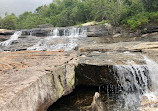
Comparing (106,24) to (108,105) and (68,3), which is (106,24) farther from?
(68,3)

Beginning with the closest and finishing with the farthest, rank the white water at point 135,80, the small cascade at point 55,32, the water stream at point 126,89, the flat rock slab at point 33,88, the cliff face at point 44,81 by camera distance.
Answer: the flat rock slab at point 33,88
the cliff face at point 44,81
the water stream at point 126,89
the white water at point 135,80
the small cascade at point 55,32

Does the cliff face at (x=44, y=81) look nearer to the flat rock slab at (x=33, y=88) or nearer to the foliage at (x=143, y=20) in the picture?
the flat rock slab at (x=33, y=88)

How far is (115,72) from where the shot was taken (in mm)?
4902

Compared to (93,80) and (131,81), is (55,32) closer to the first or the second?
(93,80)

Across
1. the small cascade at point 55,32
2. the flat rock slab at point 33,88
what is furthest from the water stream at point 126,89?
the small cascade at point 55,32

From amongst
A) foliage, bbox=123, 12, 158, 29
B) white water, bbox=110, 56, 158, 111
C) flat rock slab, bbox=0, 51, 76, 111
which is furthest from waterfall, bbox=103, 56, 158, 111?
foliage, bbox=123, 12, 158, 29

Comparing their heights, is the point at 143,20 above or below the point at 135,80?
above

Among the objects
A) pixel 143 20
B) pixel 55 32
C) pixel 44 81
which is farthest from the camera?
pixel 55 32

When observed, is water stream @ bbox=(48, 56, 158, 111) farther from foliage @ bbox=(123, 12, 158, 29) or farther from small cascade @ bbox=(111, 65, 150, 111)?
foliage @ bbox=(123, 12, 158, 29)

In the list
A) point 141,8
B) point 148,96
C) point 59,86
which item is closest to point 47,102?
point 59,86

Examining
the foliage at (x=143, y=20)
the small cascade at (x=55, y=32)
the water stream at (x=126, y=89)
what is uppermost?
the foliage at (x=143, y=20)

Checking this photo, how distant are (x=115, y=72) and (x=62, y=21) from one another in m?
23.6

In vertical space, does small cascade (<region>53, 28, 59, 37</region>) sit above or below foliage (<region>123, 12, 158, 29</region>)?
below

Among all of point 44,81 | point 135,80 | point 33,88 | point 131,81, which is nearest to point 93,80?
point 131,81
